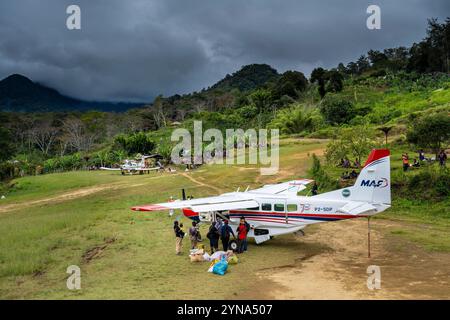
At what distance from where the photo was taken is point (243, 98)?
105500mm

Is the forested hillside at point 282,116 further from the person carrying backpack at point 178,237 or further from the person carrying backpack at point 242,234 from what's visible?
the person carrying backpack at point 178,237

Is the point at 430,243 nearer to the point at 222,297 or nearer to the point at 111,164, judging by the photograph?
the point at 222,297

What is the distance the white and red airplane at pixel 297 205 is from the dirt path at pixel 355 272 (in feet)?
5.63

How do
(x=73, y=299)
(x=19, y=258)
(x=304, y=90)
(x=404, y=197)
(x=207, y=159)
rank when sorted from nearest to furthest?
(x=73, y=299) < (x=19, y=258) < (x=404, y=197) < (x=207, y=159) < (x=304, y=90)

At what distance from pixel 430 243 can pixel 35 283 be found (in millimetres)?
16827

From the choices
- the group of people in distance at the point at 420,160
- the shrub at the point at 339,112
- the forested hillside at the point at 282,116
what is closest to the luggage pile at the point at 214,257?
the group of people in distance at the point at 420,160

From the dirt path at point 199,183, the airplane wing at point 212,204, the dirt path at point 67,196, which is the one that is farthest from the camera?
the dirt path at point 199,183

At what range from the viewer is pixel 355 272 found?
1477 centimetres

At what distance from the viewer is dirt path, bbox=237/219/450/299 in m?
12.5

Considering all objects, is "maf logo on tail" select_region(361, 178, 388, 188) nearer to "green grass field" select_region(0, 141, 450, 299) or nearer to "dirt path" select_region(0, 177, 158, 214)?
"green grass field" select_region(0, 141, 450, 299)

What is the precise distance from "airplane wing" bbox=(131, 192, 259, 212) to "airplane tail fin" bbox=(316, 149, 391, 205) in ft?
15.7

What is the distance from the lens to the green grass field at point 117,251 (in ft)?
43.4

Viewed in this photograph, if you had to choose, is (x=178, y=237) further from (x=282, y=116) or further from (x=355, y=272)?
(x=282, y=116)
